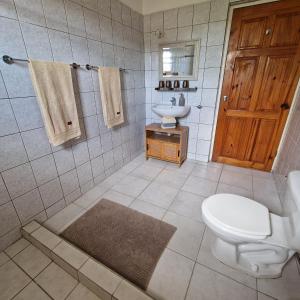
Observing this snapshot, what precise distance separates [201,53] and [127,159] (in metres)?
1.82

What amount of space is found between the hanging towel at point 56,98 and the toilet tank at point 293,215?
5.81 ft

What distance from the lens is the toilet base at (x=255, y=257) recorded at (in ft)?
3.50

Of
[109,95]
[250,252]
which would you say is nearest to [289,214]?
[250,252]

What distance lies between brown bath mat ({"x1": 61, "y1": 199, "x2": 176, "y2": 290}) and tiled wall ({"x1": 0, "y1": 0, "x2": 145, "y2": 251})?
0.41 meters

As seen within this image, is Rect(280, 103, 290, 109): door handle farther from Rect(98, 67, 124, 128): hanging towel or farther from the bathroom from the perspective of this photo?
Rect(98, 67, 124, 128): hanging towel

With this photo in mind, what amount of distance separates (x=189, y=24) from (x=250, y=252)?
101 inches

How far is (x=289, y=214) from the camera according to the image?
3.49 ft

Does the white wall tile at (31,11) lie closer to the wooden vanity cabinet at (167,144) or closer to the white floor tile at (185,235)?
the wooden vanity cabinet at (167,144)

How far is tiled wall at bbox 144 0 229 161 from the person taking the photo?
6.79 feet

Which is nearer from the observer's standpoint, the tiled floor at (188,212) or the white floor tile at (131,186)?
the tiled floor at (188,212)

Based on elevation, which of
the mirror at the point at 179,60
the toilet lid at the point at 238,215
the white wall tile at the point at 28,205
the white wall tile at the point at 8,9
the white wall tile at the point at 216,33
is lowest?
the white wall tile at the point at 28,205

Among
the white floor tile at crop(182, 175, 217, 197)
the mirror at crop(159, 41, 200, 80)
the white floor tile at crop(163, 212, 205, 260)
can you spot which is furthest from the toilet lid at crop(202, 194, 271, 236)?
the mirror at crop(159, 41, 200, 80)

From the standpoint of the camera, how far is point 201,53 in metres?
2.23

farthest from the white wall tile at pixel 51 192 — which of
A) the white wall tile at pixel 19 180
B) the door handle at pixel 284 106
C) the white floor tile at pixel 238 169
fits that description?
the door handle at pixel 284 106
